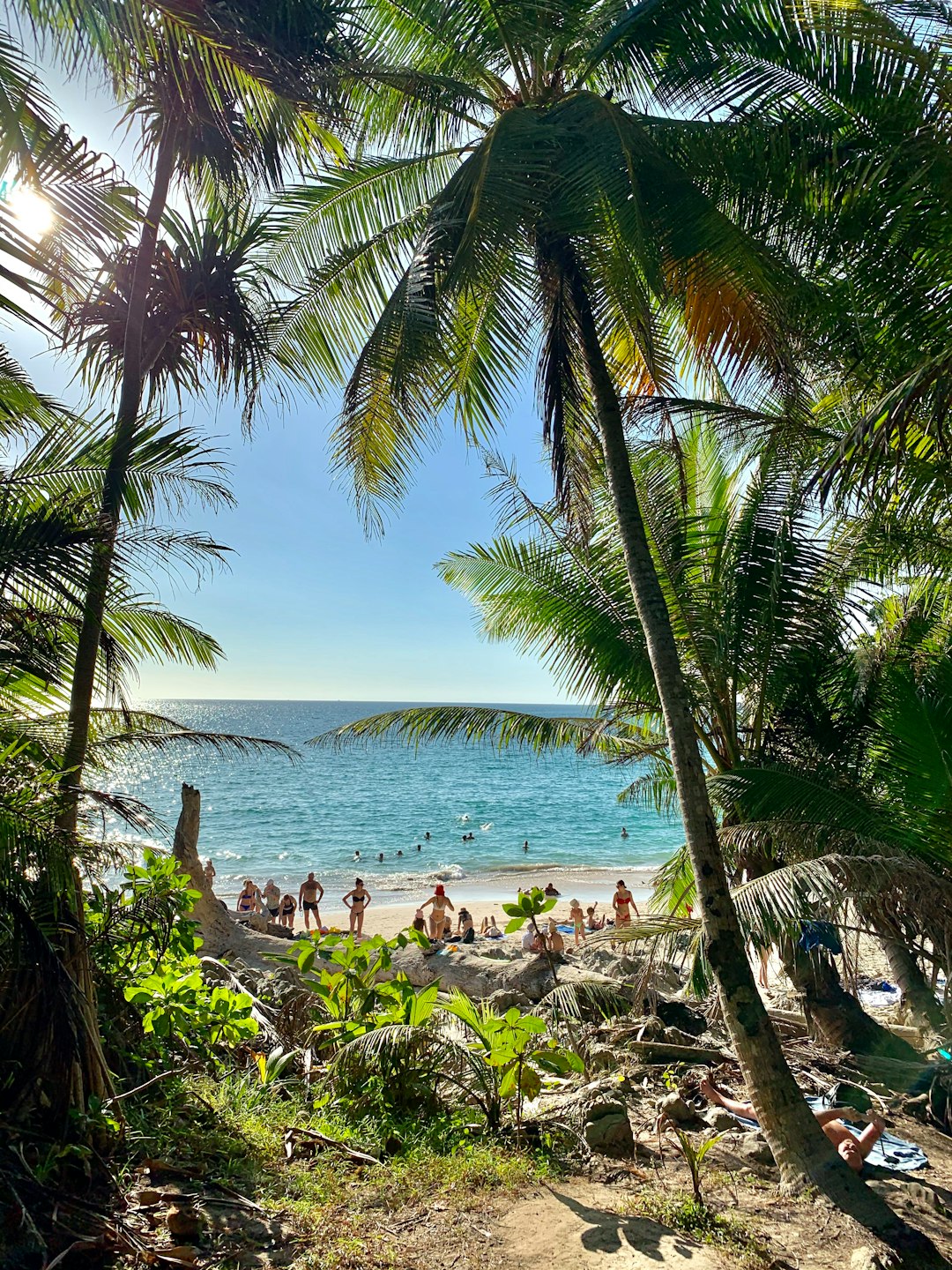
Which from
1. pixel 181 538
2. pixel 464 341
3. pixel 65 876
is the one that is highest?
pixel 464 341

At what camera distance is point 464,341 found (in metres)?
6.04

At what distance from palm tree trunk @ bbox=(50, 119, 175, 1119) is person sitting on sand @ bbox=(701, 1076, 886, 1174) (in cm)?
410

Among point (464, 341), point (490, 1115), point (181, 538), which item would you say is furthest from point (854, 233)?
point (490, 1115)

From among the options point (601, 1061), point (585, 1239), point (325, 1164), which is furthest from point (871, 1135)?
point (325, 1164)

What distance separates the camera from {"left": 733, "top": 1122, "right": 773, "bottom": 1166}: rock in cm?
469

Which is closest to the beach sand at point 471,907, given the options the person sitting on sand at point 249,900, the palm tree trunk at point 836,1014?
the person sitting on sand at point 249,900

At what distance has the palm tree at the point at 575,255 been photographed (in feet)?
14.3

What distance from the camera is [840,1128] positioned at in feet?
15.7

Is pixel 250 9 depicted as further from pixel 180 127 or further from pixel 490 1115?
pixel 490 1115

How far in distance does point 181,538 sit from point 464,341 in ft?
9.56

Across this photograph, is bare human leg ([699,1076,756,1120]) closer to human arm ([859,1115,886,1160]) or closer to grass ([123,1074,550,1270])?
human arm ([859,1115,886,1160])

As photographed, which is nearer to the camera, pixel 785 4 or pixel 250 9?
pixel 250 9

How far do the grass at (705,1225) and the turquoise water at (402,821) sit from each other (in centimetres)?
362

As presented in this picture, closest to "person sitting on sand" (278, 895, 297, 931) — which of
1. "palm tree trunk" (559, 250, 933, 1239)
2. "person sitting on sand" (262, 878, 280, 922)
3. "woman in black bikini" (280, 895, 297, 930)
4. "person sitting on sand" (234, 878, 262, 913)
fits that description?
"woman in black bikini" (280, 895, 297, 930)
